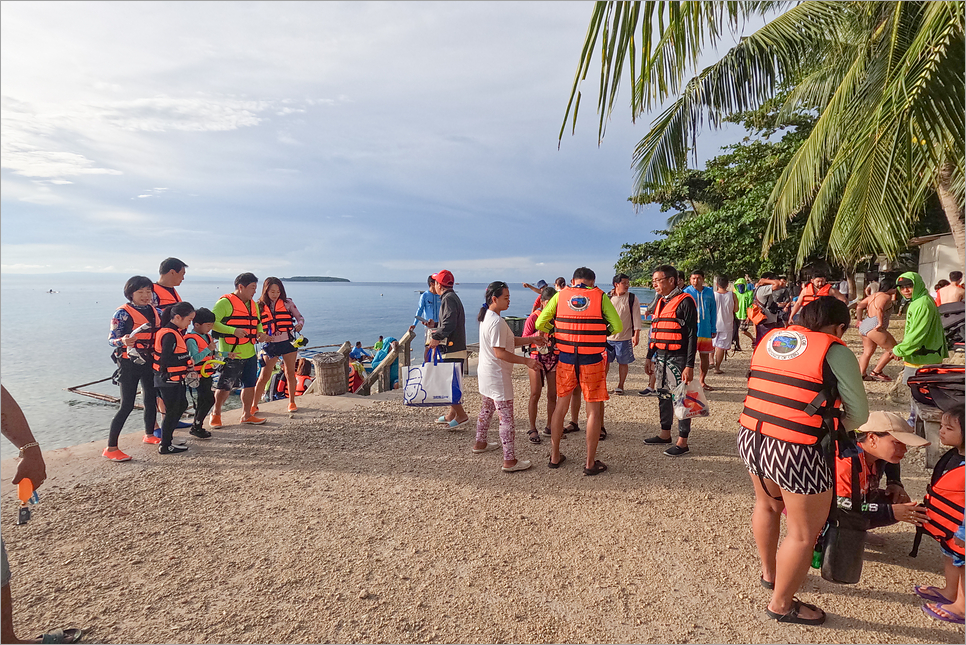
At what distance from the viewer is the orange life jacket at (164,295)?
5.28 meters

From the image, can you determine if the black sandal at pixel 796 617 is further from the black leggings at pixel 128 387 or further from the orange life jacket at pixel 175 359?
the black leggings at pixel 128 387

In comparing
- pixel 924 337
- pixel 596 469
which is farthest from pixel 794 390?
pixel 924 337

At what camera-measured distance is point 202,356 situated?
16.9 feet

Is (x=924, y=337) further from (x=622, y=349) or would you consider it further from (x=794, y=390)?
(x=794, y=390)

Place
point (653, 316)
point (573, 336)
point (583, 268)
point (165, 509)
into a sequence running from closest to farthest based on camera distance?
point (165, 509) → point (573, 336) → point (583, 268) → point (653, 316)

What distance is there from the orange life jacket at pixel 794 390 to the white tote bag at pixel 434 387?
140 inches

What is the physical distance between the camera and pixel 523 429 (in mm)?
5781

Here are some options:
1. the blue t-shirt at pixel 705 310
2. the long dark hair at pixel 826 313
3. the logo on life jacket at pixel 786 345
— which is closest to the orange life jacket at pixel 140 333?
the logo on life jacket at pixel 786 345

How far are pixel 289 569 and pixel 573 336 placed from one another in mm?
2721

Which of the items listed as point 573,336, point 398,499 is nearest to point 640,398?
point 573,336

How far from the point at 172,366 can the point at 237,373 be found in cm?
→ 83

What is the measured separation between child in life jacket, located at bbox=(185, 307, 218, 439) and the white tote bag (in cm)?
217

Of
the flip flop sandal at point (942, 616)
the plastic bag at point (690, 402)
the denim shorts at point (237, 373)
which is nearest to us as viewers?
the flip flop sandal at point (942, 616)

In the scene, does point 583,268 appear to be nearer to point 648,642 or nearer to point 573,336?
point 573,336
